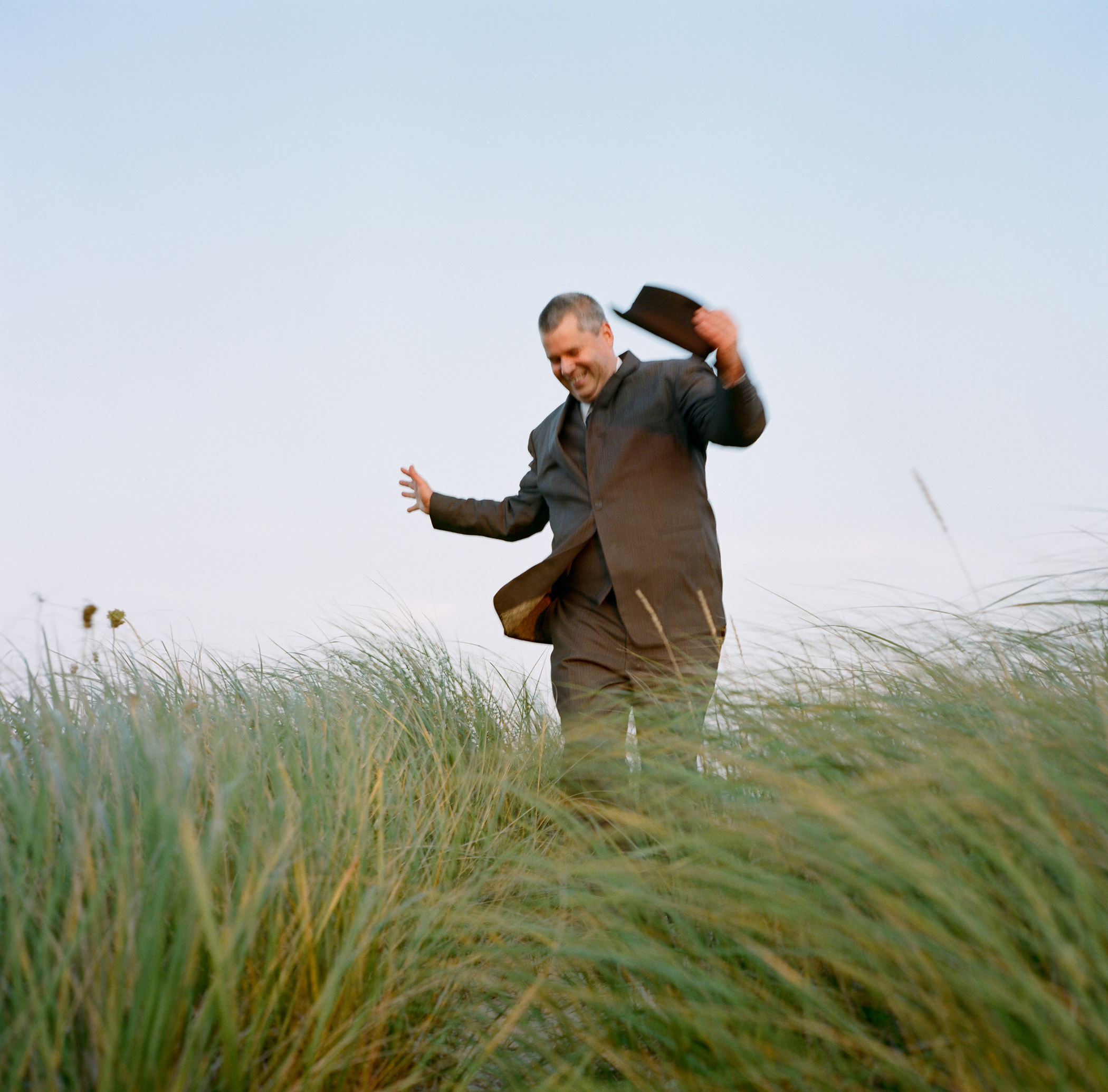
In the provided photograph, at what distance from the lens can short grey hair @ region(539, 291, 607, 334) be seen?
11.5ft

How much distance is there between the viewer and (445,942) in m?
1.94

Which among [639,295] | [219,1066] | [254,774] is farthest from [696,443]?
[219,1066]

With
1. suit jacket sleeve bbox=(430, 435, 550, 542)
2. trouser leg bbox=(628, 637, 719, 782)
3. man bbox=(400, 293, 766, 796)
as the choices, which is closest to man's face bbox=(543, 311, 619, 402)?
man bbox=(400, 293, 766, 796)

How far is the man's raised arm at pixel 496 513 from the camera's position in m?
3.99

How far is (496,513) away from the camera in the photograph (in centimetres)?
401

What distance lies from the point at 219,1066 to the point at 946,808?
3.64ft

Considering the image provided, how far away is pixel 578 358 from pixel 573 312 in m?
0.17

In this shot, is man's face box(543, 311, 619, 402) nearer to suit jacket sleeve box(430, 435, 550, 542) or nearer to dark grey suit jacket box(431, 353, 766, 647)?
dark grey suit jacket box(431, 353, 766, 647)

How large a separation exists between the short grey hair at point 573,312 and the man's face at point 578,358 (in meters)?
0.01

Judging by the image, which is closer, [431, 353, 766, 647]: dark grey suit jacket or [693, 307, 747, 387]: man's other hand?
[693, 307, 747, 387]: man's other hand

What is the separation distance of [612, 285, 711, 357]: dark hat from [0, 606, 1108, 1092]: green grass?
126 centimetres

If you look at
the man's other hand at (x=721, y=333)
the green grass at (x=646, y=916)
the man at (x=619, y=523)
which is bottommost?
the green grass at (x=646, y=916)

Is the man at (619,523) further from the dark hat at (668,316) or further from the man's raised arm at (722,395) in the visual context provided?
the dark hat at (668,316)

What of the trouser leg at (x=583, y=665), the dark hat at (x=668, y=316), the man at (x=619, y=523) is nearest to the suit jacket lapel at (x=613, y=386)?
the man at (x=619, y=523)
